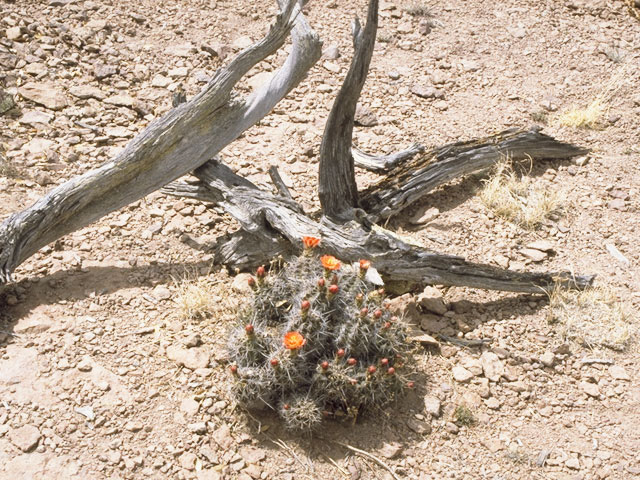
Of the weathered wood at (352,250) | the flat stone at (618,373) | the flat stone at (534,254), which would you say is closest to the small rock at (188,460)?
the weathered wood at (352,250)

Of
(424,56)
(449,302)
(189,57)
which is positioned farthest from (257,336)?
(424,56)

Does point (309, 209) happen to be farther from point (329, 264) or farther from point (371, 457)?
point (371, 457)

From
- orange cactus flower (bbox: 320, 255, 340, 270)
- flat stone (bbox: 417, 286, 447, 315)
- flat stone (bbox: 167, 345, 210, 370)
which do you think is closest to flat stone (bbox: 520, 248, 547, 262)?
flat stone (bbox: 417, 286, 447, 315)

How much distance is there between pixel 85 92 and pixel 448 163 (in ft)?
10.7

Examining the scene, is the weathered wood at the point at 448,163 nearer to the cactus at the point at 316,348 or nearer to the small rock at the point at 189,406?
the cactus at the point at 316,348

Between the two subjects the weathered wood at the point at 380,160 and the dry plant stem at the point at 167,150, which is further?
the weathered wood at the point at 380,160

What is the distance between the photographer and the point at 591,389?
4.33 meters

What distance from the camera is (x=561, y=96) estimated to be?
6754 millimetres

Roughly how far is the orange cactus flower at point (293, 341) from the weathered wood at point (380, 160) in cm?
201

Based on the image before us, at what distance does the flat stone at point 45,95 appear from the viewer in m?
6.07

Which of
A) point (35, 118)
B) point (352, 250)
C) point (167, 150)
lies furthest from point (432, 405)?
point (35, 118)

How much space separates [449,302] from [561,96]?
118 inches

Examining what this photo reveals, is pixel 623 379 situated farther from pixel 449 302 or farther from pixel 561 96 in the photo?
pixel 561 96

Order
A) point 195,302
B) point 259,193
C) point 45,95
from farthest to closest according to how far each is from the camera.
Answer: point 45,95 → point 259,193 → point 195,302
